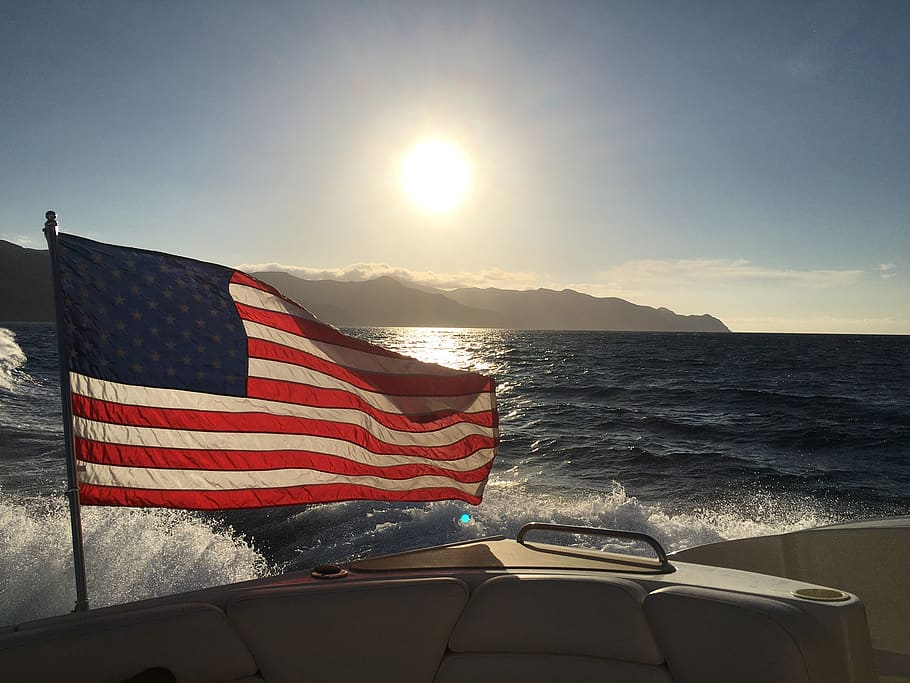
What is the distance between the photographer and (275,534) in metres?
9.90

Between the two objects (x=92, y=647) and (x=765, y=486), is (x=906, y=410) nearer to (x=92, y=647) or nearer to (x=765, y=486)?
(x=765, y=486)

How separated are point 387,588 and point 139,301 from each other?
2.11 meters

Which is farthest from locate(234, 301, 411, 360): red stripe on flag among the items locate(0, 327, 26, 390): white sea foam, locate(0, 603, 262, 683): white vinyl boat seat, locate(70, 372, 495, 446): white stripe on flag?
locate(0, 327, 26, 390): white sea foam

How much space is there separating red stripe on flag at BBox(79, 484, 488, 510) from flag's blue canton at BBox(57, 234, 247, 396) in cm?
58

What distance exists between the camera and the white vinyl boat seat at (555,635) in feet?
8.51

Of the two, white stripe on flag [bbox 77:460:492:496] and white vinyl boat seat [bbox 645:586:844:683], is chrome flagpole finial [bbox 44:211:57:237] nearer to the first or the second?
white stripe on flag [bbox 77:460:492:496]

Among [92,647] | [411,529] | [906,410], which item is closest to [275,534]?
[411,529]

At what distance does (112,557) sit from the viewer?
29.6ft

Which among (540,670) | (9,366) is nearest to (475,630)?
(540,670)

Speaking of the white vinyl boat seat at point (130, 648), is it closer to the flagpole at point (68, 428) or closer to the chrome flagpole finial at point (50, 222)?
the flagpole at point (68, 428)

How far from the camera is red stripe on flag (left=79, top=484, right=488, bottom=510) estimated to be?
332 cm

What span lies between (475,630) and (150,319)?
242 cm

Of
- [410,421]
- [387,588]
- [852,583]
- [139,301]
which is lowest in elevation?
[852,583]

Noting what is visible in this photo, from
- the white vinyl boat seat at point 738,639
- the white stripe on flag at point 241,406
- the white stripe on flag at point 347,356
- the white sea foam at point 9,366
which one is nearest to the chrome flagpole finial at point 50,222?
the white stripe on flag at point 241,406
